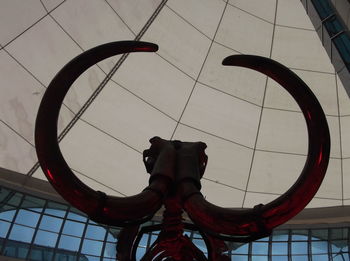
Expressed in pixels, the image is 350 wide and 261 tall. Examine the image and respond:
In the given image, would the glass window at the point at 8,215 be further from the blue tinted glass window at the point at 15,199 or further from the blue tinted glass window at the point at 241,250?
the blue tinted glass window at the point at 241,250

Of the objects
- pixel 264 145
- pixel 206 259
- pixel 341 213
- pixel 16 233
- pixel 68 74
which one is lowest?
pixel 206 259

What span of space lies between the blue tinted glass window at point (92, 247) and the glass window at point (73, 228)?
1.89 ft

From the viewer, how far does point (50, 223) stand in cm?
2628

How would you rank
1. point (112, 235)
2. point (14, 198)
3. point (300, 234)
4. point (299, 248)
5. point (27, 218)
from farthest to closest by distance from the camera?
point (112, 235) < point (299, 248) < point (300, 234) < point (27, 218) < point (14, 198)

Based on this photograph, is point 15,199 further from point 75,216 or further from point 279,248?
point 279,248

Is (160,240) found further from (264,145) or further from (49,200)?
(49,200)

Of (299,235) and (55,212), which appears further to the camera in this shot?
(299,235)

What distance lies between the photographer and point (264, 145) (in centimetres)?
2336

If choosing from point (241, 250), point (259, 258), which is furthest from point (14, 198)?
point (259, 258)

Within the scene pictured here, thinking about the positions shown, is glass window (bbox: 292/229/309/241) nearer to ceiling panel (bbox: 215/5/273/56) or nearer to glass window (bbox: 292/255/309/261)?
glass window (bbox: 292/255/309/261)

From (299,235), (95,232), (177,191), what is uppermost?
(299,235)

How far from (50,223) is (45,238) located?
77cm

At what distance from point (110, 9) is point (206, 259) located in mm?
18161

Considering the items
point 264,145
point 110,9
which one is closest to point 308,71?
point 264,145
